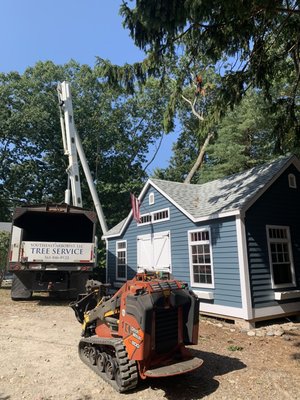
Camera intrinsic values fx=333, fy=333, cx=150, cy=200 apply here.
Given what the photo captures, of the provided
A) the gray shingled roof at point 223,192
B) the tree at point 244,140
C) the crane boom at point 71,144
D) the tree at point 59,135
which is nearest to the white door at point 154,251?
the gray shingled roof at point 223,192

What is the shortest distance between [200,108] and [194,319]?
1057 inches

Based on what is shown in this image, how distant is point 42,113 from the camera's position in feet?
101

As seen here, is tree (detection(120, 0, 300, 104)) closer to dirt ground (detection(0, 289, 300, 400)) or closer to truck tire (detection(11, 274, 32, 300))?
dirt ground (detection(0, 289, 300, 400))

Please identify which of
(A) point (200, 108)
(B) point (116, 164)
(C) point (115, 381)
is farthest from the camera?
(B) point (116, 164)

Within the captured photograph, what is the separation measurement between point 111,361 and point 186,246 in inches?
276

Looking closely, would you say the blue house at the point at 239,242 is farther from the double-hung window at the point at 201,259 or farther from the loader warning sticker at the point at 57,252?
the loader warning sticker at the point at 57,252

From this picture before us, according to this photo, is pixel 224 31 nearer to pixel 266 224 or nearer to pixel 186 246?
pixel 266 224

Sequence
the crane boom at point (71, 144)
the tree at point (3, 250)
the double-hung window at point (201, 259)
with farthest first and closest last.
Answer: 1. the crane boom at point (71, 144)
2. the tree at point (3, 250)
3. the double-hung window at point (201, 259)

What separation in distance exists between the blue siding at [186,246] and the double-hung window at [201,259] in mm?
211

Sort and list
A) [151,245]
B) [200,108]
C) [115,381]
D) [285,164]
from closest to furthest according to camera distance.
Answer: [115,381] → [285,164] → [151,245] → [200,108]

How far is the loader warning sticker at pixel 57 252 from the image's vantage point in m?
11.3

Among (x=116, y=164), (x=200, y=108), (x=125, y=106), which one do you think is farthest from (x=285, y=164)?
(x=125, y=106)

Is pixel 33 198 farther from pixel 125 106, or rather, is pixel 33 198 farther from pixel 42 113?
pixel 125 106

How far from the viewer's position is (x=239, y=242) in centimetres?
940
